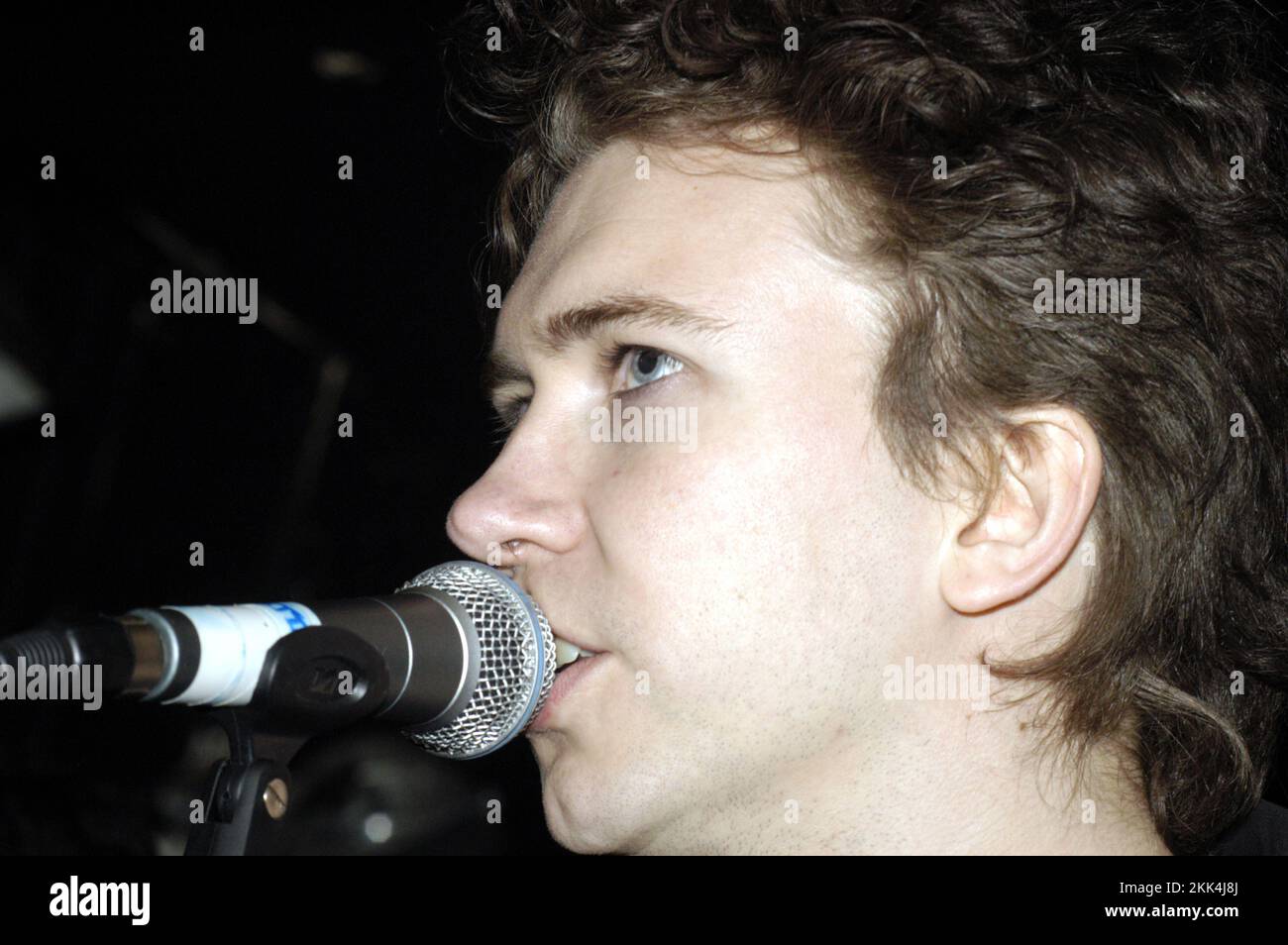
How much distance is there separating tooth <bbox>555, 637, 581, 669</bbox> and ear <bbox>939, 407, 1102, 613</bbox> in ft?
1.59

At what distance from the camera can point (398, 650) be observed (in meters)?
1.19

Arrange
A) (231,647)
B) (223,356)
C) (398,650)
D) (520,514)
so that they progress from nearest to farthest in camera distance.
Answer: (231,647) < (398,650) < (520,514) < (223,356)

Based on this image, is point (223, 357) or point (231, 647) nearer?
point (231, 647)

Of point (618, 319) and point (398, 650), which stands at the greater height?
point (618, 319)

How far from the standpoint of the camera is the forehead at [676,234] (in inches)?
59.2

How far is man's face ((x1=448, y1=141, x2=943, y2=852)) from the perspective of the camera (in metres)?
1.42

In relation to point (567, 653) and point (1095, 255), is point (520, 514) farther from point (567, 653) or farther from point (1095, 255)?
point (1095, 255)

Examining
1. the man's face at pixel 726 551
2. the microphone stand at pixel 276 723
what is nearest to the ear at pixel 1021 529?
the man's face at pixel 726 551

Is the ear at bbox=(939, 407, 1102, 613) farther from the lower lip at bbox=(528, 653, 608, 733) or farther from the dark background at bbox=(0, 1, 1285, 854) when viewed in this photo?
the dark background at bbox=(0, 1, 1285, 854)

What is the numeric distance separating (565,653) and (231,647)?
1.69 ft

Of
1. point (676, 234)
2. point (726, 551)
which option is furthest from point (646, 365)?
point (726, 551)

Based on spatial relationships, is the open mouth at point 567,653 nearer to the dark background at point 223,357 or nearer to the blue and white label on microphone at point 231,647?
the blue and white label on microphone at point 231,647

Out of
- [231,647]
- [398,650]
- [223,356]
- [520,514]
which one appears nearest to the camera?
[231,647]
